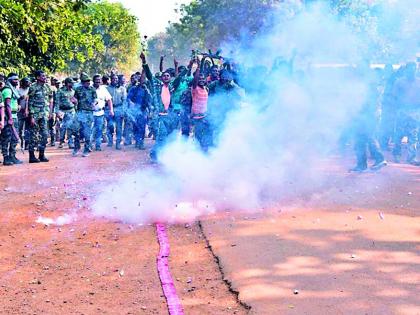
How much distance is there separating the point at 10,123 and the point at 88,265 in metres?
5.78

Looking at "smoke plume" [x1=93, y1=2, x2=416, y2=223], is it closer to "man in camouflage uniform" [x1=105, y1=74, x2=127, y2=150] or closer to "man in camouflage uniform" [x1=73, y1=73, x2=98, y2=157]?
"man in camouflage uniform" [x1=73, y1=73, x2=98, y2=157]

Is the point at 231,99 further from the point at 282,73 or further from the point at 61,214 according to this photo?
the point at 61,214

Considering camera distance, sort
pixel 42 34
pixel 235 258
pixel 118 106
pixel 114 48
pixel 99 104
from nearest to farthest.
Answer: pixel 235 258, pixel 99 104, pixel 42 34, pixel 118 106, pixel 114 48

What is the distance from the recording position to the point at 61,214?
→ 653 centimetres

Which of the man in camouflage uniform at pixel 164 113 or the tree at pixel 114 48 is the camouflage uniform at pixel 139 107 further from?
the tree at pixel 114 48

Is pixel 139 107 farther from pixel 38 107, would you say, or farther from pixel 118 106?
pixel 38 107

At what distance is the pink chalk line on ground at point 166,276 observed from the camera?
3835 millimetres

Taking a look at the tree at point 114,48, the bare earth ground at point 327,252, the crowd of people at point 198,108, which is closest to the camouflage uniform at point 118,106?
the crowd of people at point 198,108

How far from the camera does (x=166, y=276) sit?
4.43 meters

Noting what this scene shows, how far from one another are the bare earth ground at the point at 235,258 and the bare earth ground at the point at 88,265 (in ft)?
0.04

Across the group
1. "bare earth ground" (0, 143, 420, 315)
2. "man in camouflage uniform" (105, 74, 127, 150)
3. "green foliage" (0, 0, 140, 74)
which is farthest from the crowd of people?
"bare earth ground" (0, 143, 420, 315)

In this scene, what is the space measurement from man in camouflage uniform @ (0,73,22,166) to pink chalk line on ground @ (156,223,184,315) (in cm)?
518

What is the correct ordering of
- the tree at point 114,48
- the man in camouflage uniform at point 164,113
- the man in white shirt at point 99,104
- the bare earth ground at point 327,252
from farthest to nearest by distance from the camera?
the tree at point 114,48, the man in white shirt at point 99,104, the man in camouflage uniform at point 164,113, the bare earth ground at point 327,252

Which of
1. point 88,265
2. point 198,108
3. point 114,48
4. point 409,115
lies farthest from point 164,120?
point 114,48
